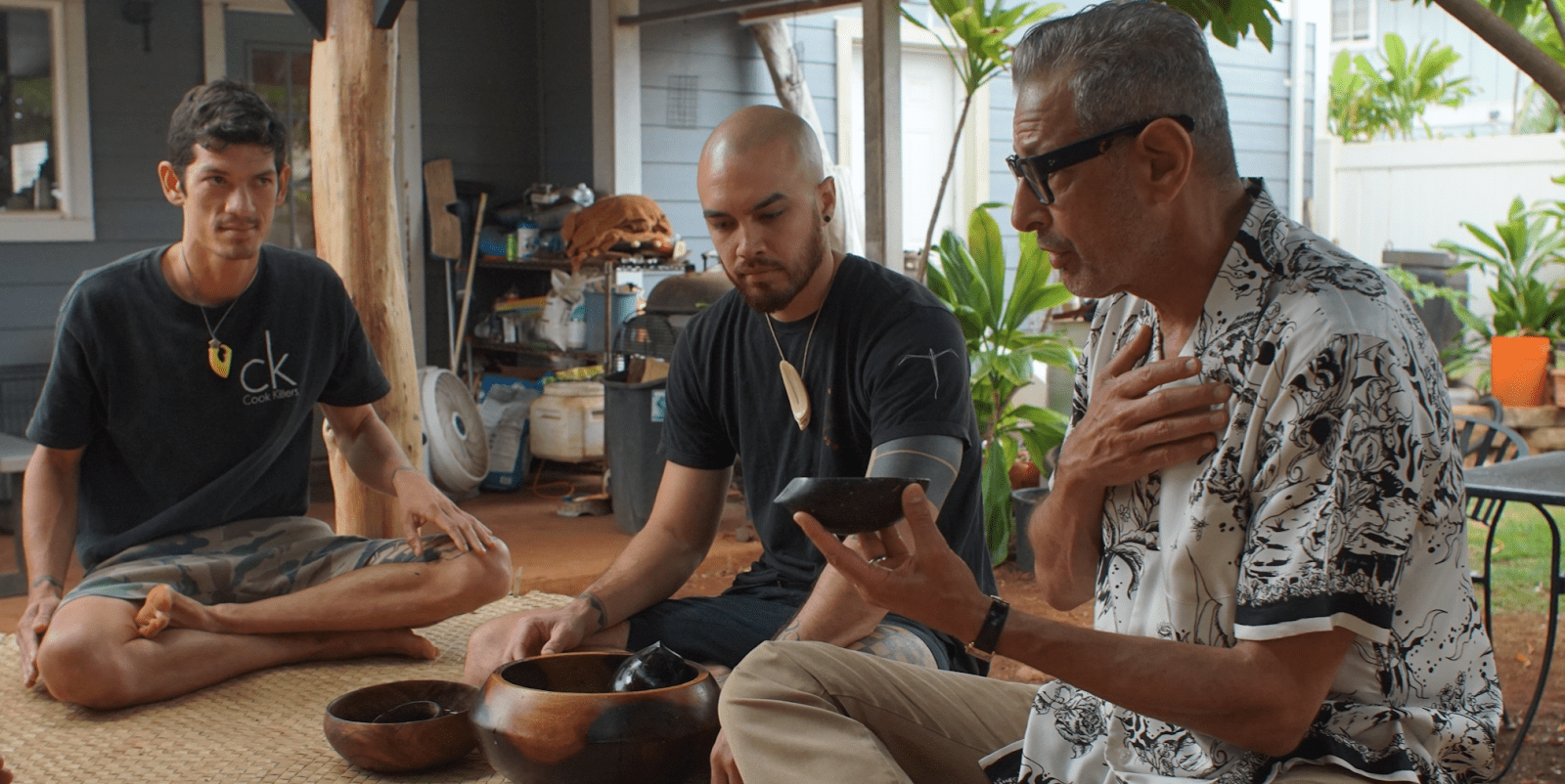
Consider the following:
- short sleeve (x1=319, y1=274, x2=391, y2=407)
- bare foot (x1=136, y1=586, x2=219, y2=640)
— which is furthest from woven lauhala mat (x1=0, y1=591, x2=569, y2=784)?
short sleeve (x1=319, y1=274, x2=391, y2=407)

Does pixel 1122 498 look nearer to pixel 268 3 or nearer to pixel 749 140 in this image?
pixel 749 140

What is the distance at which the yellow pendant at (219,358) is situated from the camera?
3.24 m

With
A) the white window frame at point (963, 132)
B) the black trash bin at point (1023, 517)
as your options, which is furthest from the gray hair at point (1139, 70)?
the white window frame at point (963, 132)

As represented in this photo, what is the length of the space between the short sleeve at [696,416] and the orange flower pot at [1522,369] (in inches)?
276

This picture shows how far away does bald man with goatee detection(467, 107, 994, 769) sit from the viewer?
243cm

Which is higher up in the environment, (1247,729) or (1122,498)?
(1122,498)

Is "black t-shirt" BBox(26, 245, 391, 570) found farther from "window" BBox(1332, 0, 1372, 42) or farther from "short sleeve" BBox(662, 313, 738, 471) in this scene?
"window" BBox(1332, 0, 1372, 42)

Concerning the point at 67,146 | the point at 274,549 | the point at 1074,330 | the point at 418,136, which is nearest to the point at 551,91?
the point at 418,136

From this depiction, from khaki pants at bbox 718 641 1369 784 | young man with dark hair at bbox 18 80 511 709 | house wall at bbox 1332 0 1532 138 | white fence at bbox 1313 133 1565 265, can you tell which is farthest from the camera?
house wall at bbox 1332 0 1532 138

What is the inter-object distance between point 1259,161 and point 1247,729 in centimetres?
877

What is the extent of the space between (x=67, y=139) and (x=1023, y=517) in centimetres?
500

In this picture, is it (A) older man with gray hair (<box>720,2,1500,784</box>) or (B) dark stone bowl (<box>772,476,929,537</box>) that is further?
(B) dark stone bowl (<box>772,476,929,537</box>)

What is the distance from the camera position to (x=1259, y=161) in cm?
934

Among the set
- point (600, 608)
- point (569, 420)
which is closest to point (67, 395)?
point (600, 608)
